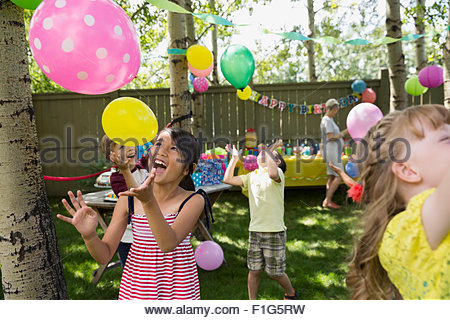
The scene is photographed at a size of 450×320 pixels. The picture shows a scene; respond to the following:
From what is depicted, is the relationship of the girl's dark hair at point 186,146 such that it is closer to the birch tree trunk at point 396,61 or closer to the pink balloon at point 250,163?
the pink balloon at point 250,163

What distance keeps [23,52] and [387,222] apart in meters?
1.88

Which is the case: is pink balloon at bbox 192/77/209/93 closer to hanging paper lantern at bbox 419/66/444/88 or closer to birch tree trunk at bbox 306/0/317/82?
hanging paper lantern at bbox 419/66/444/88

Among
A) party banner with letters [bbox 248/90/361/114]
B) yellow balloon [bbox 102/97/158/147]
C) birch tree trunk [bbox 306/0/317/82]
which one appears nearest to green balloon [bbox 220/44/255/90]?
yellow balloon [bbox 102/97/158/147]

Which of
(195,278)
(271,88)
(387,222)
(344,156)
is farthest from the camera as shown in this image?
(271,88)

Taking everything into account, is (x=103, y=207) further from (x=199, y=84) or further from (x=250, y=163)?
(x=199, y=84)

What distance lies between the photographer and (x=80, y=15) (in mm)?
1589

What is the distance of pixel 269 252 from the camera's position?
9.25ft

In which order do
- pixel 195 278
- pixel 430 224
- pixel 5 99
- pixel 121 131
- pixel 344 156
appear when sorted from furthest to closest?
pixel 344 156, pixel 121 131, pixel 5 99, pixel 195 278, pixel 430 224

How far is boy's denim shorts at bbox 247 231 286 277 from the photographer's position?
9.14 feet

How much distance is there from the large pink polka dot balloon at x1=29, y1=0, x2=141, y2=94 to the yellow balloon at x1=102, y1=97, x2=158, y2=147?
30 centimetres

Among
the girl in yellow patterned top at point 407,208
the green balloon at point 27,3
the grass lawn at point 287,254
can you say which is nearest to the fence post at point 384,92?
the grass lawn at point 287,254

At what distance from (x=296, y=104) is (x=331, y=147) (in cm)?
172

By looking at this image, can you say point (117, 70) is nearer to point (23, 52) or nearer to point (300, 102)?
point (23, 52)
